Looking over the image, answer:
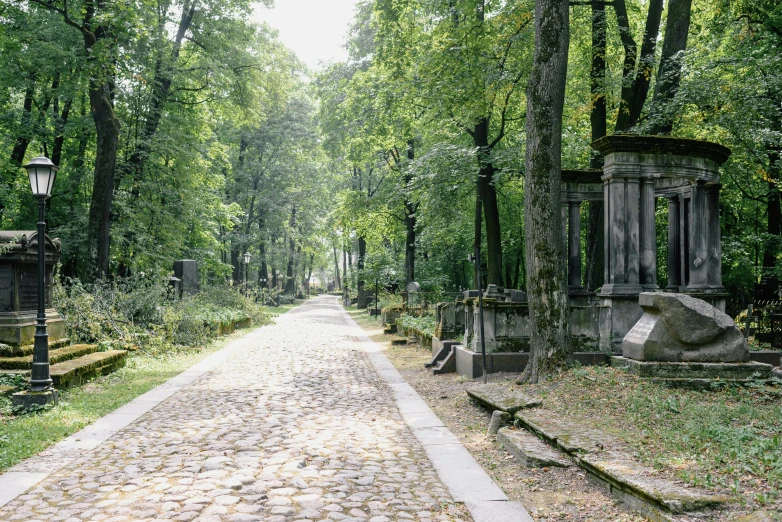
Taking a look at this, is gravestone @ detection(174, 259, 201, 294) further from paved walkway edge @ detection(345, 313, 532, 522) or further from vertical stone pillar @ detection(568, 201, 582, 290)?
paved walkway edge @ detection(345, 313, 532, 522)

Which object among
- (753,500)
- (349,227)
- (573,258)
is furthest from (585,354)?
(349,227)

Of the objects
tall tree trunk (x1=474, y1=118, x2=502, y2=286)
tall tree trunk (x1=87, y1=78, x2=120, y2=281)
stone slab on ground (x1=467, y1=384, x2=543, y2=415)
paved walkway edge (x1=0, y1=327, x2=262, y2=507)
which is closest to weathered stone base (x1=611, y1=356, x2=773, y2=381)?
stone slab on ground (x1=467, y1=384, x2=543, y2=415)

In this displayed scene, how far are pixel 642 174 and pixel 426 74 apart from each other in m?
6.42

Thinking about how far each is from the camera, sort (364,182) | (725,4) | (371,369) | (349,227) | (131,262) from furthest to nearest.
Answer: (364,182), (349,227), (131,262), (725,4), (371,369)

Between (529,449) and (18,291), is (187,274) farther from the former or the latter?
(529,449)

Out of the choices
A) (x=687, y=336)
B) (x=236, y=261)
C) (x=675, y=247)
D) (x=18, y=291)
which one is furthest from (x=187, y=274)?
(x=236, y=261)

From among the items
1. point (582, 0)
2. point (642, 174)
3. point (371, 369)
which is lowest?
point (371, 369)

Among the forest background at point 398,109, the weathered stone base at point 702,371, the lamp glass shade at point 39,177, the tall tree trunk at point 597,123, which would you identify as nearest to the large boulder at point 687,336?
the weathered stone base at point 702,371

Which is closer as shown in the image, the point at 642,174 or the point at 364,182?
the point at 642,174

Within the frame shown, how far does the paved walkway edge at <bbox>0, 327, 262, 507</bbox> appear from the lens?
5.10 meters

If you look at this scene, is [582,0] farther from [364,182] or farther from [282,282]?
[282,282]

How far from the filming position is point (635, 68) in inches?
566

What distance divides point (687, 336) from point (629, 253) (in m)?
2.47

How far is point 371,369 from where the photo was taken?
42.1 ft
